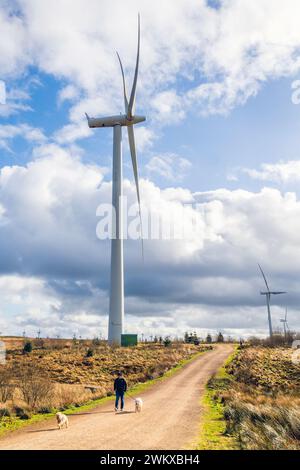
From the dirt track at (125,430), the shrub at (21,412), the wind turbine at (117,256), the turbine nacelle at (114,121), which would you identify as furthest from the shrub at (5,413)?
the turbine nacelle at (114,121)

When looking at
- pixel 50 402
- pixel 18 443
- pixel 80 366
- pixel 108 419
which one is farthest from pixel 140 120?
pixel 18 443

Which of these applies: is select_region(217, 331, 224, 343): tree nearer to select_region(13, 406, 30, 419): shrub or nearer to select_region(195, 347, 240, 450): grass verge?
select_region(195, 347, 240, 450): grass verge

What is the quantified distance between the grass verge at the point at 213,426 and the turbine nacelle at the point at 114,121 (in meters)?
38.2

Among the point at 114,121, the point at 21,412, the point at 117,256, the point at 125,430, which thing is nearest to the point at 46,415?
the point at 21,412

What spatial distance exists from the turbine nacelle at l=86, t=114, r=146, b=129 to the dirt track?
1624 inches

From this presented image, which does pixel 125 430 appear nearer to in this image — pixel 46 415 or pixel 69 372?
pixel 46 415

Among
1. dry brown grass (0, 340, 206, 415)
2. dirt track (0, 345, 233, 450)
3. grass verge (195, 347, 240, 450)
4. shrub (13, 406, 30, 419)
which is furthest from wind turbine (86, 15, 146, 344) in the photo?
shrub (13, 406, 30, 419)

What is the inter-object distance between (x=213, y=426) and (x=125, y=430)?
4.50 m

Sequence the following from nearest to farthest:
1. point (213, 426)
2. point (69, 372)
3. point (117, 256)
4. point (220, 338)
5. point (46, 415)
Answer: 1. point (213, 426)
2. point (46, 415)
3. point (69, 372)
4. point (117, 256)
5. point (220, 338)

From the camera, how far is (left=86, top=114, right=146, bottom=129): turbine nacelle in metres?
60.7

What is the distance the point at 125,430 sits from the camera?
17.5m
